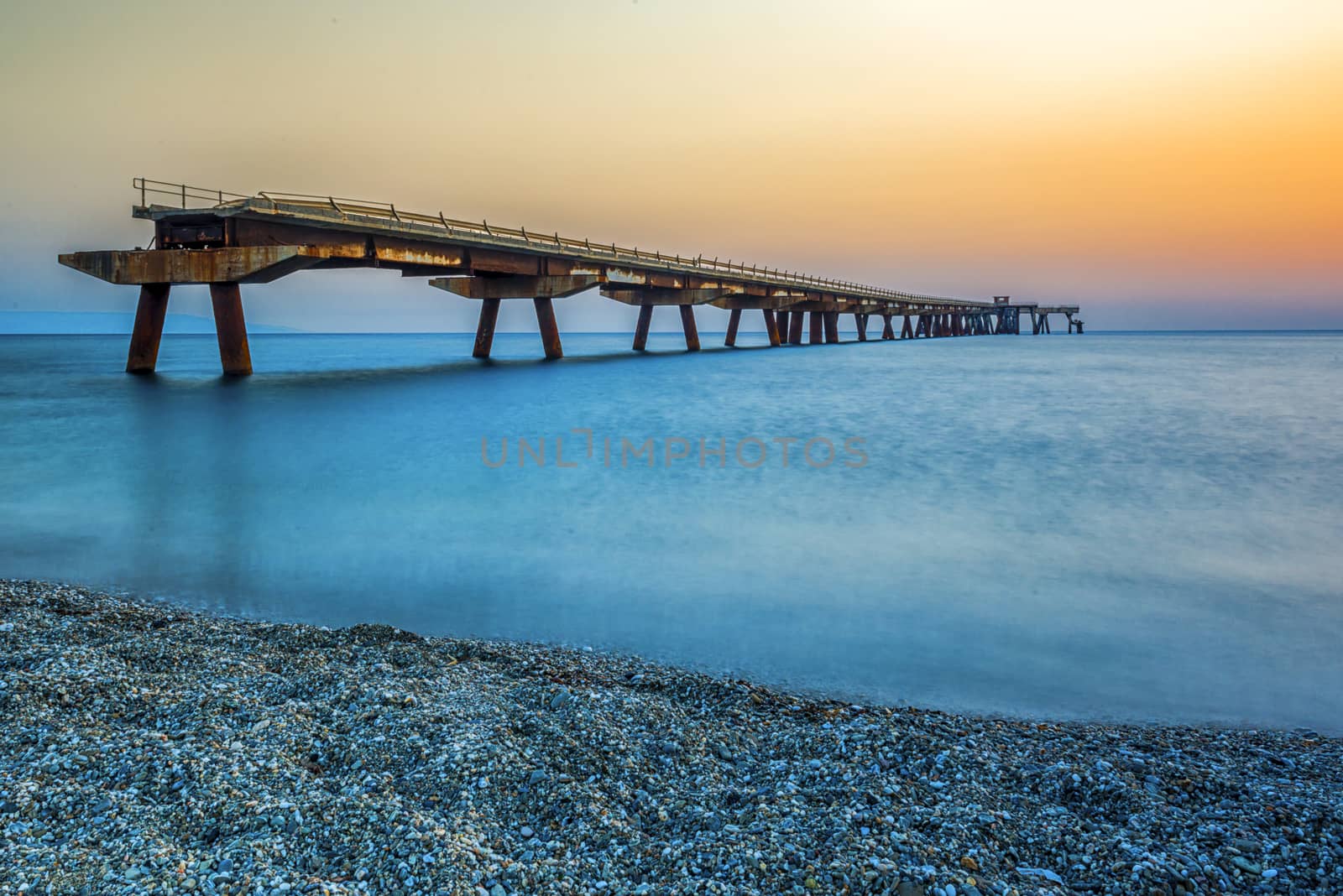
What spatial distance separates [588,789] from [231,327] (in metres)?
26.4

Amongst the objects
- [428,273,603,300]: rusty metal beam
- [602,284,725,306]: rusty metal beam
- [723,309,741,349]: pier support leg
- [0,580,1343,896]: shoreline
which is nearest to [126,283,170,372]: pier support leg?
[428,273,603,300]: rusty metal beam

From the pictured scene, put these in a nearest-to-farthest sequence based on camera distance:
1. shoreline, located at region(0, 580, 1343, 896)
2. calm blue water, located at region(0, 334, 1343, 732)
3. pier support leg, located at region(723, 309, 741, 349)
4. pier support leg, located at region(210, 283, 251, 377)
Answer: shoreline, located at region(0, 580, 1343, 896)
calm blue water, located at region(0, 334, 1343, 732)
pier support leg, located at region(210, 283, 251, 377)
pier support leg, located at region(723, 309, 741, 349)

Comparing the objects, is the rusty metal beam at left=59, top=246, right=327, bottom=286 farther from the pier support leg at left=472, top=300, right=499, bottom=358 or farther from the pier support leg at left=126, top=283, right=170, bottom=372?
the pier support leg at left=472, top=300, right=499, bottom=358

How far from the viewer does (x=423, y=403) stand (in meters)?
21.6

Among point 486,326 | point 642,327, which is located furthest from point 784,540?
point 642,327

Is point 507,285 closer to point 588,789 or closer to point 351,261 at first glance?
point 351,261

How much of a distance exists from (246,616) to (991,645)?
5.60 m

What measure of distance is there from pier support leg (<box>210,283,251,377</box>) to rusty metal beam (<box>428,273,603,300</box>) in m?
10.2

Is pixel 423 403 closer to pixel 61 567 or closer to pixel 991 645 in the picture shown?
pixel 61 567

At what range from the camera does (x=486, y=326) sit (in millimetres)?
41188

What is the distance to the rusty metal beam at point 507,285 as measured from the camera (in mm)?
35406

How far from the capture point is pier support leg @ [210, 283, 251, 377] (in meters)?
23.3

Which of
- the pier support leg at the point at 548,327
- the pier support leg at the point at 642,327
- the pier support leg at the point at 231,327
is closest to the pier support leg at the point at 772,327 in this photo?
the pier support leg at the point at 642,327

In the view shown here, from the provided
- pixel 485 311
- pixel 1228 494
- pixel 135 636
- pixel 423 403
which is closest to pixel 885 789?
pixel 135 636
